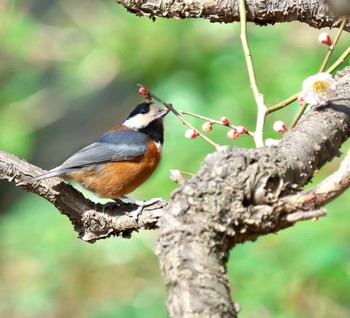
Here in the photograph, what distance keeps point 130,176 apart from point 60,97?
8.71ft

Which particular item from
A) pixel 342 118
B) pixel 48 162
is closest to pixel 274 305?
pixel 342 118

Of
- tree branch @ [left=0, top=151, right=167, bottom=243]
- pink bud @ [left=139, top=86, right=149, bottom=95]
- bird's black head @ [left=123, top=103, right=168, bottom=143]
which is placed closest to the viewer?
pink bud @ [left=139, top=86, right=149, bottom=95]

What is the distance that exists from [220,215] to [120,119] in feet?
16.9

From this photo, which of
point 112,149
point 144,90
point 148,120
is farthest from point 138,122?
point 144,90

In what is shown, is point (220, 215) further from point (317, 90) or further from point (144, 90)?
point (144, 90)

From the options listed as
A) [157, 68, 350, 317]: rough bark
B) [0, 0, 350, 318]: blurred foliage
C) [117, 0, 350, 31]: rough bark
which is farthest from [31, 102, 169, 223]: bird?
[157, 68, 350, 317]: rough bark

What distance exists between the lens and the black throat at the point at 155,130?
3.56 m

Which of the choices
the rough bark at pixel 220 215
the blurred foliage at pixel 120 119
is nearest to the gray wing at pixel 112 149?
the blurred foliage at pixel 120 119

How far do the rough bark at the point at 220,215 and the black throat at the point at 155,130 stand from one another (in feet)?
6.45

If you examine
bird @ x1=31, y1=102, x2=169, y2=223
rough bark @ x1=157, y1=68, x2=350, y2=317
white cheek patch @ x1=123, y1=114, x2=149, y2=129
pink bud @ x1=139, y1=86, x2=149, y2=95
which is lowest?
rough bark @ x1=157, y1=68, x2=350, y2=317

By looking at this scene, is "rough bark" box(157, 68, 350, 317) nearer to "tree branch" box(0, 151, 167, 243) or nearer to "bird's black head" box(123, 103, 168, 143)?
"tree branch" box(0, 151, 167, 243)

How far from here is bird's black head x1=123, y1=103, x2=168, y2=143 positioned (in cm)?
355

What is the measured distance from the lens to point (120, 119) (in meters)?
6.41

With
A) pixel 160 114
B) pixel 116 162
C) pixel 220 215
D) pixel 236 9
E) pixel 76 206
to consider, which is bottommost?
pixel 220 215
